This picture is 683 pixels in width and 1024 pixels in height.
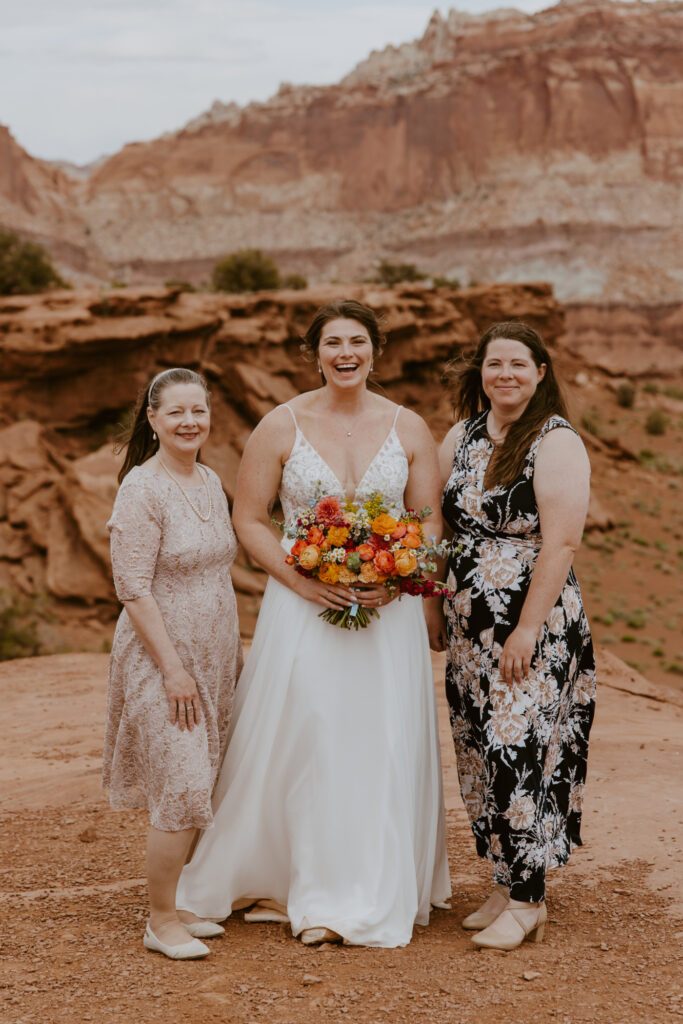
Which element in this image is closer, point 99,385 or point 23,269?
point 99,385

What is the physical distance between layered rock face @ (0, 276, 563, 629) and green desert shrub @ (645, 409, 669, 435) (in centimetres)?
1289

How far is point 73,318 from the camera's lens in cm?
2158

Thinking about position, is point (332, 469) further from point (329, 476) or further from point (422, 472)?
point (422, 472)

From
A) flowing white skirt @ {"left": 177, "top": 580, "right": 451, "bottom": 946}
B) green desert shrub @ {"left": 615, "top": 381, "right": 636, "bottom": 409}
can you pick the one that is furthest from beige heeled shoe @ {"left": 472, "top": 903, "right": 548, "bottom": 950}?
green desert shrub @ {"left": 615, "top": 381, "right": 636, "bottom": 409}

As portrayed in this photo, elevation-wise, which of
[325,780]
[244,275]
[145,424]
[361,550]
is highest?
[244,275]

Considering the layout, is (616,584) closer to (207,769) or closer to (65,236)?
(207,769)

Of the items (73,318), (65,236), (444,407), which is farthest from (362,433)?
(65,236)

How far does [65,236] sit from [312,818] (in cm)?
7061

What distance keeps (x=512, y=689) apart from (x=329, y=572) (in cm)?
91

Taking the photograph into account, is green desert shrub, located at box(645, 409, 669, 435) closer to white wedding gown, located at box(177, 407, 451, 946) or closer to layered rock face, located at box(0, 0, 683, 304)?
layered rock face, located at box(0, 0, 683, 304)

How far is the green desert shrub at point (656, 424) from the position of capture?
37.0 metres

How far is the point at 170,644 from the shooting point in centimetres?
412

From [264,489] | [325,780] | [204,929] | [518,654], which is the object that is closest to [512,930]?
[325,780]

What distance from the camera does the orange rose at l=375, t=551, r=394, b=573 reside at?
4188 mm
